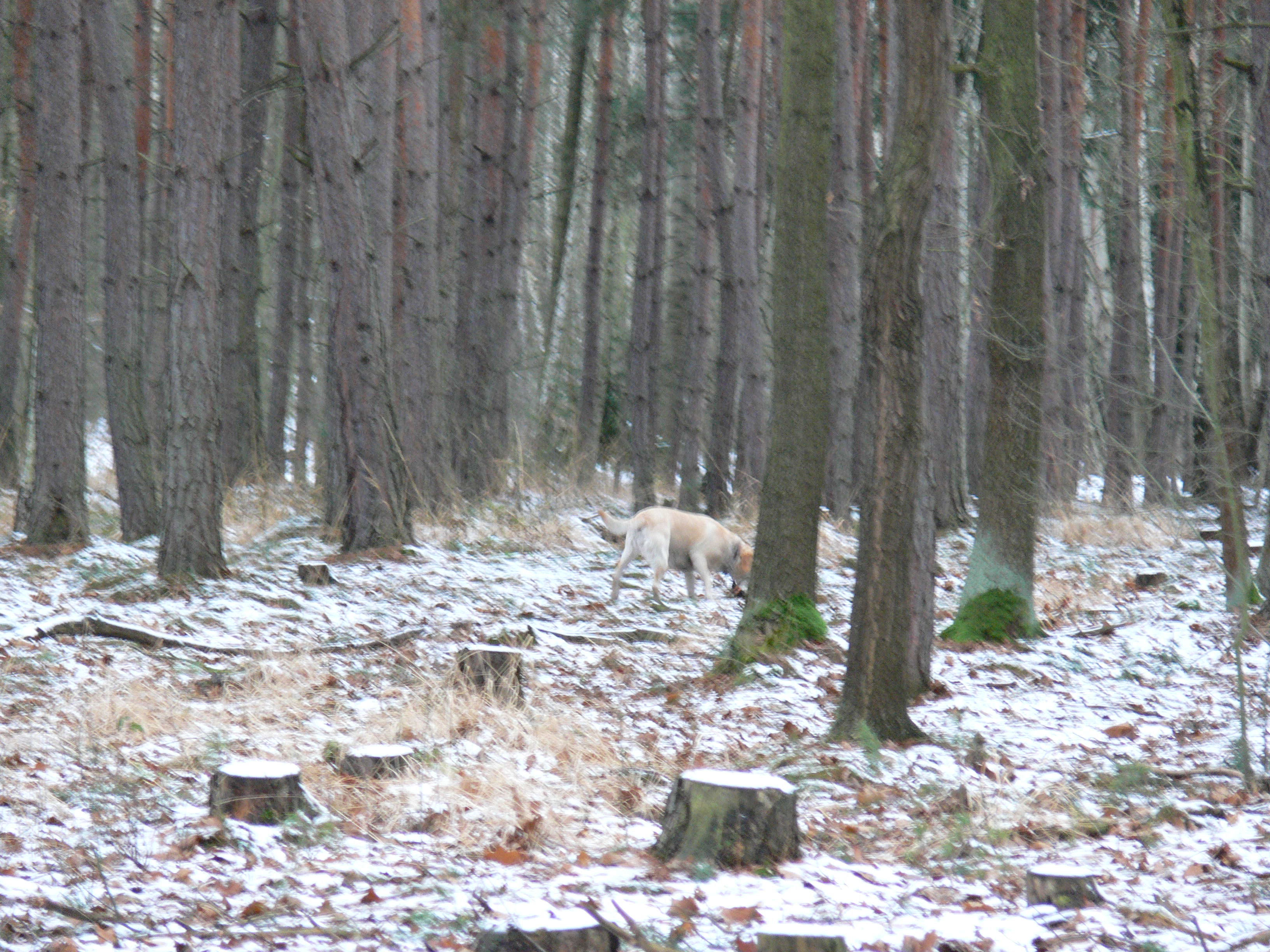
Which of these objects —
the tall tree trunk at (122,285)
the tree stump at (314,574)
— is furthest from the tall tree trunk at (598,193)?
the tree stump at (314,574)

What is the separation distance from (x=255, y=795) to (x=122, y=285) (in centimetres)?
838

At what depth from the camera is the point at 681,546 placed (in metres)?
12.4

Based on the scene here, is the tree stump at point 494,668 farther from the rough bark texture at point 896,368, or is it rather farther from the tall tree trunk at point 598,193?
the tall tree trunk at point 598,193

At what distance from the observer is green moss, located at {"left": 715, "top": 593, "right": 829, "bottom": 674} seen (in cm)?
860

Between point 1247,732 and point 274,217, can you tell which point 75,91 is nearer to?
point 1247,732

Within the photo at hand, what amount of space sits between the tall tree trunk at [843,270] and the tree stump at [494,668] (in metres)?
10.5

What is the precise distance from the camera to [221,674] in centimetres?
748

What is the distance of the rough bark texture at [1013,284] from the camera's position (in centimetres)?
952

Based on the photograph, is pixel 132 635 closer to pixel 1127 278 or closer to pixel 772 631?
pixel 772 631

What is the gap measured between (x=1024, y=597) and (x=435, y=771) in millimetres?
5862

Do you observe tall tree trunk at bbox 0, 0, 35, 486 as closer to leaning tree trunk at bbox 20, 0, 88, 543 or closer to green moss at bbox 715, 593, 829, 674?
leaning tree trunk at bbox 20, 0, 88, 543

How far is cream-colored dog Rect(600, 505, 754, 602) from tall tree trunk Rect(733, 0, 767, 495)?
3.11 meters

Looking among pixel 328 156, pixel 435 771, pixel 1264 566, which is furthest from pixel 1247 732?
pixel 328 156

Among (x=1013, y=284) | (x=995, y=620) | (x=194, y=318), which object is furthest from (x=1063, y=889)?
(x=194, y=318)
